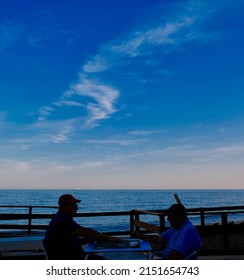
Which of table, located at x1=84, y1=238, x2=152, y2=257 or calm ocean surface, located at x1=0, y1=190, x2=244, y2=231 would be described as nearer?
table, located at x1=84, y1=238, x2=152, y2=257

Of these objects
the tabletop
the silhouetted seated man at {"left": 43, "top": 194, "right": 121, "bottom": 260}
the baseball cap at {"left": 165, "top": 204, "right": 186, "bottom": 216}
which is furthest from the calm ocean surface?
the baseball cap at {"left": 165, "top": 204, "right": 186, "bottom": 216}

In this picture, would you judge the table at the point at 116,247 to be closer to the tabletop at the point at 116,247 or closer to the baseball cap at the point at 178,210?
the tabletop at the point at 116,247

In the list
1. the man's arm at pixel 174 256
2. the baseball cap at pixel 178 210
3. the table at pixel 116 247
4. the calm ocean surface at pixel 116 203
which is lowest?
the calm ocean surface at pixel 116 203

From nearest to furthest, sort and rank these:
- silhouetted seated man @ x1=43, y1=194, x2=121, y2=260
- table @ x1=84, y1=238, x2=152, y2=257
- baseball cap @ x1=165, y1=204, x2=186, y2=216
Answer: table @ x1=84, y1=238, x2=152, y2=257 < silhouetted seated man @ x1=43, y1=194, x2=121, y2=260 < baseball cap @ x1=165, y1=204, x2=186, y2=216

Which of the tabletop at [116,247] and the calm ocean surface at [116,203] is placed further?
the calm ocean surface at [116,203]

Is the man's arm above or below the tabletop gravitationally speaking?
below

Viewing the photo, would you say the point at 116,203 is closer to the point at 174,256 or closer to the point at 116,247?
Answer: the point at 116,247

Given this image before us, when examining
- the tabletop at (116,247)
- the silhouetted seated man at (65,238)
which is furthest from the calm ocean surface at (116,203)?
the silhouetted seated man at (65,238)

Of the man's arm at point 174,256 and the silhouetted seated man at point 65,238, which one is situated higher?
the silhouetted seated man at point 65,238

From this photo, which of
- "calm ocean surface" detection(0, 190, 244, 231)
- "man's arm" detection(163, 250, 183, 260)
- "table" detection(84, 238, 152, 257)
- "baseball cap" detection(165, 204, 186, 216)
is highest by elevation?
"baseball cap" detection(165, 204, 186, 216)

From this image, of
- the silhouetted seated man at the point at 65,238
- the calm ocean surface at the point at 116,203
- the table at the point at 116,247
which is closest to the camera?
the table at the point at 116,247

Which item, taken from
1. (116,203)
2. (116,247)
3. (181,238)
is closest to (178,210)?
(181,238)

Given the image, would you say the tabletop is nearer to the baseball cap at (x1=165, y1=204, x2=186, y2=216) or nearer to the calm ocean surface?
the baseball cap at (x1=165, y1=204, x2=186, y2=216)
